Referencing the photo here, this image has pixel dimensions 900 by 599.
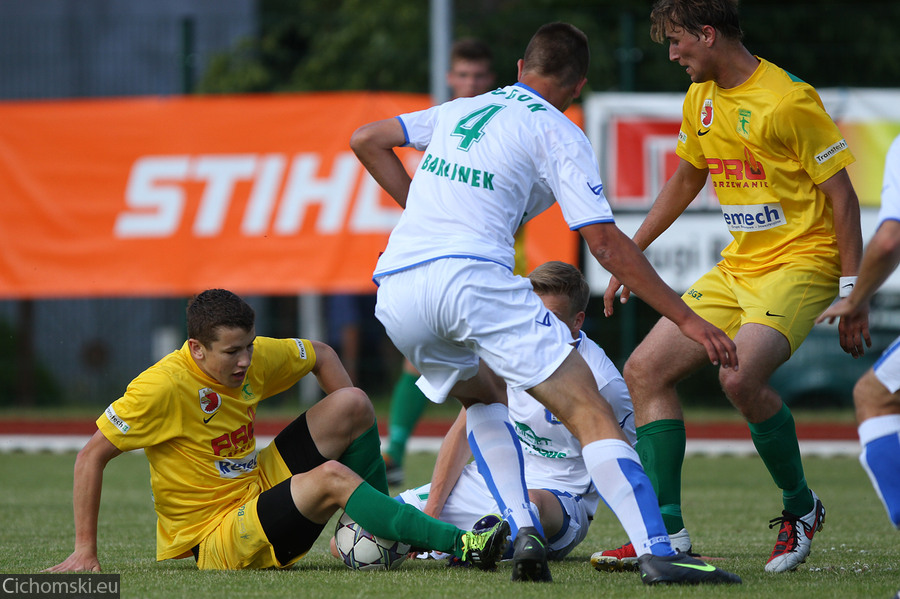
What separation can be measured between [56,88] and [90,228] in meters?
2.78

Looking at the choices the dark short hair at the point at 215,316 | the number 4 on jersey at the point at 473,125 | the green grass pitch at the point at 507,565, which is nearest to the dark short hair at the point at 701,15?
the number 4 on jersey at the point at 473,125

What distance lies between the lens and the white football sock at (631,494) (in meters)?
3.69

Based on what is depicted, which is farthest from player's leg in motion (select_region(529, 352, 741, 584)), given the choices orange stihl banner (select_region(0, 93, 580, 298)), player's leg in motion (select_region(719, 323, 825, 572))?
orange stihl banner (select_region(0, 93, 580, 298))

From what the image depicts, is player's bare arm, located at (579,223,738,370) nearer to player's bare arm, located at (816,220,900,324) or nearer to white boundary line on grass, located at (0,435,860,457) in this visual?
player's bare arm, located at (816,220,900,324)

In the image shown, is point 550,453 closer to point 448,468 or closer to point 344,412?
point 448,468

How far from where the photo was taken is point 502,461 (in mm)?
4141

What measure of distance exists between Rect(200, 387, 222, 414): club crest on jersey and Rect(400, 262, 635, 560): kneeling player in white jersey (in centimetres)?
91

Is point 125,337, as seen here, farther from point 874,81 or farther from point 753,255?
point 753,255

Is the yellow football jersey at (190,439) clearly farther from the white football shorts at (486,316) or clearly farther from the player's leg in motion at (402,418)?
the player's leg in motion at (402,418)

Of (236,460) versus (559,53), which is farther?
(236,460)

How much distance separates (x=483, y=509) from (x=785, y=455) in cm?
123

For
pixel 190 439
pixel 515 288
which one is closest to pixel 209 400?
pixel 190 439

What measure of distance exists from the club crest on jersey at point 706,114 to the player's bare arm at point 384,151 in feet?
4.18

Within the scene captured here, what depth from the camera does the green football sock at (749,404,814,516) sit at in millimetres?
4480
